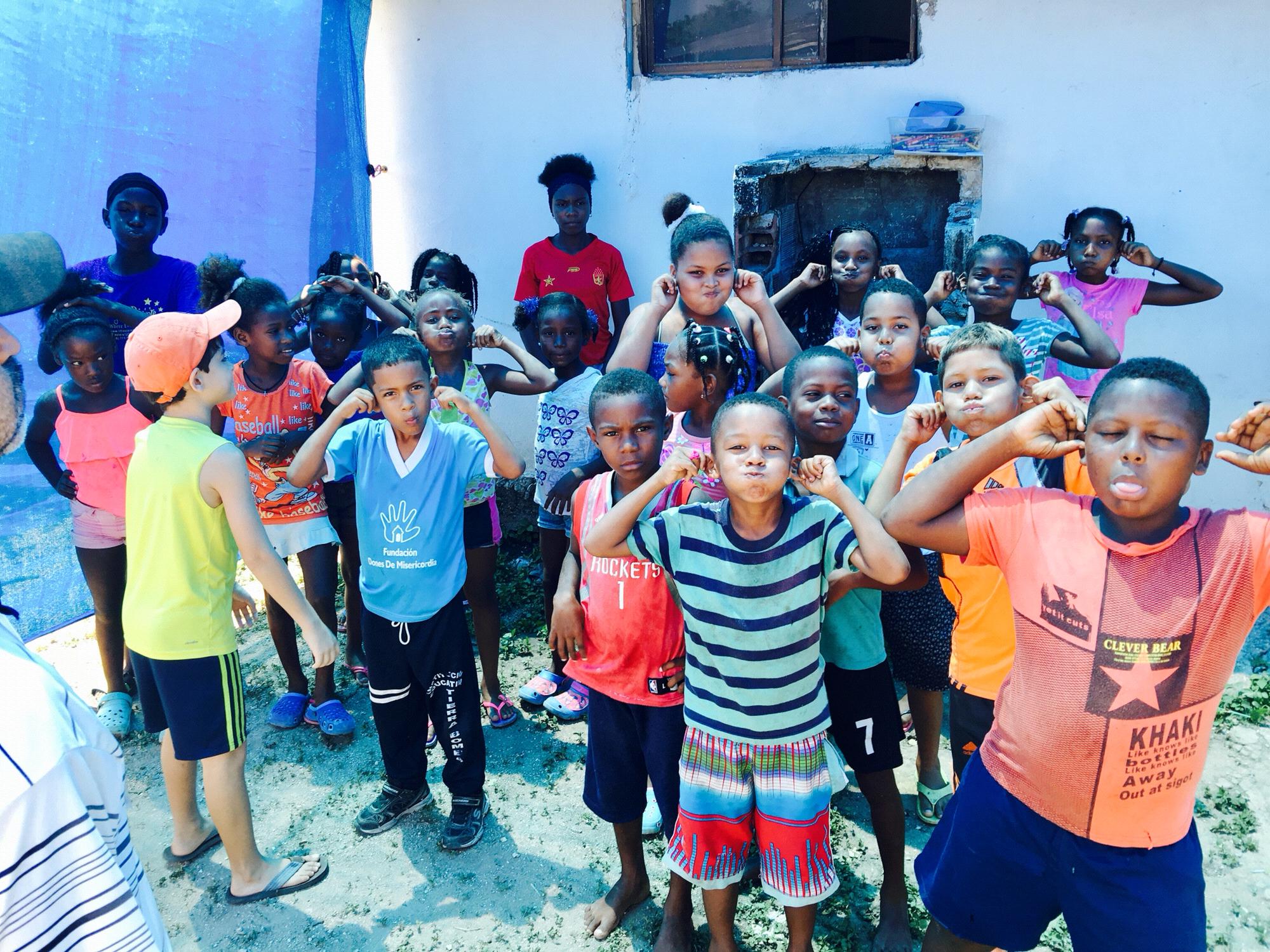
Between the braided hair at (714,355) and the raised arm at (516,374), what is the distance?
3.13 ft

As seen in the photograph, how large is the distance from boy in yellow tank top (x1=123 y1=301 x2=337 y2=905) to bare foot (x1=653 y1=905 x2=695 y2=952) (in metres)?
1.15

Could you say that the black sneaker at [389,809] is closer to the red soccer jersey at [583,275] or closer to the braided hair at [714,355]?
the braided hair at [714,355]

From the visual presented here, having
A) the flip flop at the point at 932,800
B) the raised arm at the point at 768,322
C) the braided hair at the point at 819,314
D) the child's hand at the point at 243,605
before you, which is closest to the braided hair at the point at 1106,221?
the braided hair at the point at 819,314

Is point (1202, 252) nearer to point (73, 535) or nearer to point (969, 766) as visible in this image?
point (969, 766)

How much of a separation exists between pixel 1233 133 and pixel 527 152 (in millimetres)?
3639

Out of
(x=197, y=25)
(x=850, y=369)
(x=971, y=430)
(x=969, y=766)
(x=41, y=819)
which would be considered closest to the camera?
(x=41, y=819)

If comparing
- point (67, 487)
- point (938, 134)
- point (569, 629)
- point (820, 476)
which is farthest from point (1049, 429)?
point (67, 487)

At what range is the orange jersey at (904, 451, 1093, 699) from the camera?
214 cm

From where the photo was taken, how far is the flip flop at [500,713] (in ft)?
11.5

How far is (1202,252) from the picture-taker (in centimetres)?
436

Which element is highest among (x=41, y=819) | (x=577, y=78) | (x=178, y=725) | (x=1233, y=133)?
(x=577, y=78)

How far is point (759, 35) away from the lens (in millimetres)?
4883

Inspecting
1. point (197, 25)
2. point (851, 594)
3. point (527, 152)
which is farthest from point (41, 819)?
point (527, 152)

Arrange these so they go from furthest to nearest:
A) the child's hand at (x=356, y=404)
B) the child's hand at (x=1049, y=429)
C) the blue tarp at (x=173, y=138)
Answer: the blue tarp at (x=173, y=138), the child's hand at (x=356, y=404), the child's hand at (x=1049, y=429)
